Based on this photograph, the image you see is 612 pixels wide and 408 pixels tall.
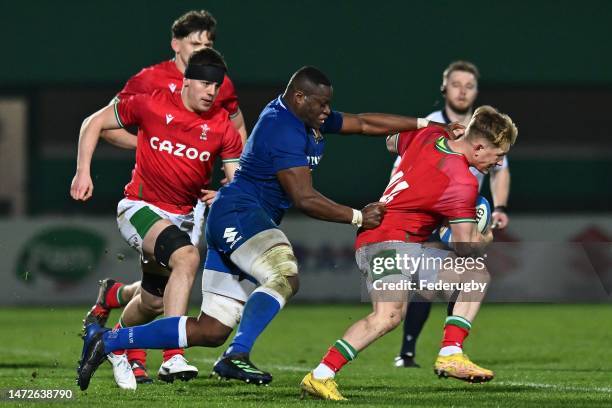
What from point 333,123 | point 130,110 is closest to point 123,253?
point 130,110

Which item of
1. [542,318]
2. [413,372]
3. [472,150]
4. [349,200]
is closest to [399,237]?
[472,150]

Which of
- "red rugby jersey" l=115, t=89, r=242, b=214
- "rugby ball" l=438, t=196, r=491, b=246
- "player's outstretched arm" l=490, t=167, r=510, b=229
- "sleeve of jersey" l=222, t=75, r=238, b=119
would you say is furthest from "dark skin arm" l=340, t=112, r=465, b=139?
"player's outstretched arm" l=490, t=167, r=510, b=229

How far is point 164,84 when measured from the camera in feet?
32.0

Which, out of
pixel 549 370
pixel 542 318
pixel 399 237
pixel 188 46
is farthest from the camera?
pixel 542 318

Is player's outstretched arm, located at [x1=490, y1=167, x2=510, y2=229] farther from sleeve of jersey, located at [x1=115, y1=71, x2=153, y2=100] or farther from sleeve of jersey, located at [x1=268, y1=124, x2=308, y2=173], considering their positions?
sleeve of jersey, located at [x1=268, y1=124, x2=308, y2=173]

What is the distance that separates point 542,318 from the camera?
57.2 feet

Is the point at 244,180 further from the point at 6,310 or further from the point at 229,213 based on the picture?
the point at 6,310

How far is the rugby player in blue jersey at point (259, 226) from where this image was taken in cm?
768

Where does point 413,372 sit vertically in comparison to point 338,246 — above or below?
below

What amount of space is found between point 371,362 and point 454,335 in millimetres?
3099

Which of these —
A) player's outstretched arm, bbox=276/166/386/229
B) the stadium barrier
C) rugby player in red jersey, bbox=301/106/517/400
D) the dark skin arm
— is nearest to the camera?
player's outstretched arm, bbox=276/166/386/229

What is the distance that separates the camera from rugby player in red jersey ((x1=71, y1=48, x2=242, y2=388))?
896 centimetres

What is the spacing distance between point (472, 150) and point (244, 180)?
134 centimetres

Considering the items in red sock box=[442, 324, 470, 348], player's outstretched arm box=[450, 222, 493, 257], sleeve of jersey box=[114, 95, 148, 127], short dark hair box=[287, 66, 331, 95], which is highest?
sleeve of jersey box=[114, 95, 148, 127]
